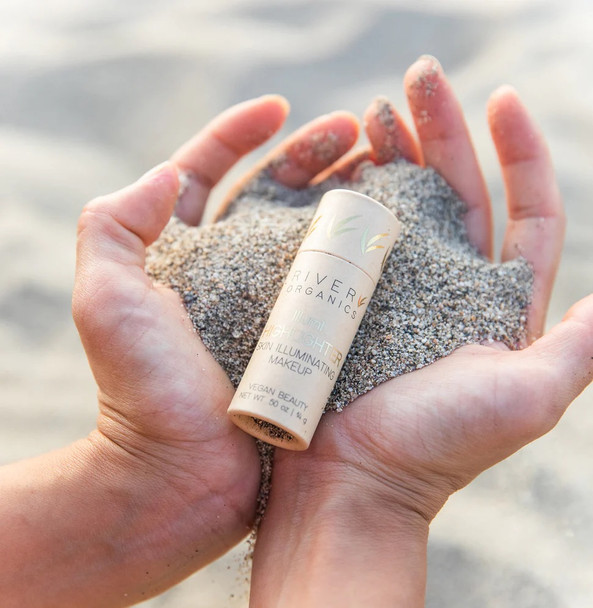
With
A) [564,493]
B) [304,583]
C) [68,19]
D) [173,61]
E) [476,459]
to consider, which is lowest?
[564,493]

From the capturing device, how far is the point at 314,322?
32.2 inches

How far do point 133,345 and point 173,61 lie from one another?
948 mm

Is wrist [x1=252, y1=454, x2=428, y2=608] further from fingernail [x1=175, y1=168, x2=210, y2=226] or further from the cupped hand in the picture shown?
fingernail [x1=175, y1=168, x2=210, y2=226]

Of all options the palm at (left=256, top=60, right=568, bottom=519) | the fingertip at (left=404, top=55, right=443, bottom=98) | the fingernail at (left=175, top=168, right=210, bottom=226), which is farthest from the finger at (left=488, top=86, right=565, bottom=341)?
the fingernail at (left=175, top=168, right=210, bottom=226)

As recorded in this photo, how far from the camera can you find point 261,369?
81cm

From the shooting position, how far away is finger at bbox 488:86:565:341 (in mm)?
1084

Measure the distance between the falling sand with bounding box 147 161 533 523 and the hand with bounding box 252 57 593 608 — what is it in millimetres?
31

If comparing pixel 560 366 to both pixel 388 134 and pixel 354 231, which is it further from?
pixel 388 134

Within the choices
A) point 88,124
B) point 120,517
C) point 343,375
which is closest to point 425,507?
point 343,375

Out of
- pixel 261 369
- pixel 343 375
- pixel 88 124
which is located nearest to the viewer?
pixel 261 369

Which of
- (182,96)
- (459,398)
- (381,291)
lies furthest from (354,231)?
(182,96)

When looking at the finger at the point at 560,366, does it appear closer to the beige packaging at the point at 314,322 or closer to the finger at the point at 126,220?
the beige packaging at the point at 314,322

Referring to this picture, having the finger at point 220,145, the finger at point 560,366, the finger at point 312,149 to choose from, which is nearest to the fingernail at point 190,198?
the finger at point 220,145

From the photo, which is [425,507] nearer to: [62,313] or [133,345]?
[133,345]
